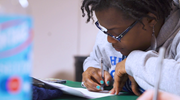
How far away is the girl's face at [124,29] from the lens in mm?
746

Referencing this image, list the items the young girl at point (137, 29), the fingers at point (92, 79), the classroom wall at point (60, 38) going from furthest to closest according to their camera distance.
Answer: the classroom wall at point (60, 38), the fingers at point (92, 79), the young girl at point (137, 29)

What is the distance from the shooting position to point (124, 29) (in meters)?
0.77

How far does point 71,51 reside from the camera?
2.60 metres

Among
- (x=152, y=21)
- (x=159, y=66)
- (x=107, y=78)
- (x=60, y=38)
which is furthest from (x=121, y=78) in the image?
(x=60, y=38)

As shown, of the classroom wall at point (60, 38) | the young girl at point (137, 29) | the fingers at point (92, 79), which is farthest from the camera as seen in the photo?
the classroom wall at point (60, 38)

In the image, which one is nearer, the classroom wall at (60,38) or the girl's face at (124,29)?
the girl's face at (124,29)

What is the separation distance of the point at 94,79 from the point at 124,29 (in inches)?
12.3

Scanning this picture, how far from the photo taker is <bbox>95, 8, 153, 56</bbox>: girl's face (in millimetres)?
746

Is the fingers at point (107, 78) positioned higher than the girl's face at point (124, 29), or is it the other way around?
the girl's face at point (124, 29)

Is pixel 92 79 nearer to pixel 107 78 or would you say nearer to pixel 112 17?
pixel 107 78

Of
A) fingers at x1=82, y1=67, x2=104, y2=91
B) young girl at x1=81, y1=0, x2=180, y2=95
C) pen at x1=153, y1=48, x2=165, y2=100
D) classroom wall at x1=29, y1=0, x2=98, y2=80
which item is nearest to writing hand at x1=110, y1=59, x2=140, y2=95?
young girl at x1=81, y1=0, x2=180, y2=95

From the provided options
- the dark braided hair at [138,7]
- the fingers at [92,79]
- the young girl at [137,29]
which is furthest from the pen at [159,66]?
the fingers at [92,79]

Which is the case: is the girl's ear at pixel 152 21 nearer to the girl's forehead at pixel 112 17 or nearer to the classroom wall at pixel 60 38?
the girl's forehead at pixel 112 17

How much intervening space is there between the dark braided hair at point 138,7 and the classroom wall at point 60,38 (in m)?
1.75
